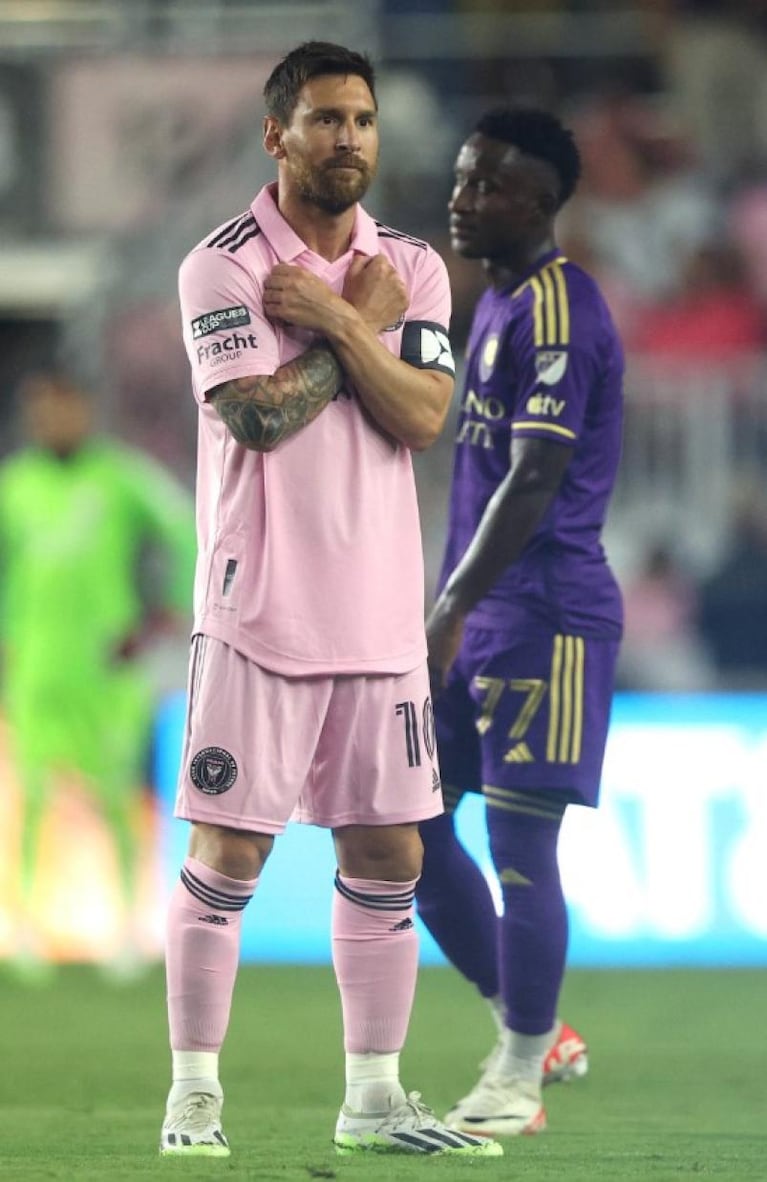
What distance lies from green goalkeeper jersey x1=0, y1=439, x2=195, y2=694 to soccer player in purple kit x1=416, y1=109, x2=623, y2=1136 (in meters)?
4.23

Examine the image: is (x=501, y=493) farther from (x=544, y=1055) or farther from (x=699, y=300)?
(x=699, y=300)

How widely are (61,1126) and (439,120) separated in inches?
329

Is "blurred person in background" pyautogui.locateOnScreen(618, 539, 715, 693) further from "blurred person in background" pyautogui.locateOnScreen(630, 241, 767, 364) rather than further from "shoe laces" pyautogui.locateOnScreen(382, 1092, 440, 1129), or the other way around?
"shoe laces" pyautogui.locateOnScreen(382, 1092, 440, 1129)

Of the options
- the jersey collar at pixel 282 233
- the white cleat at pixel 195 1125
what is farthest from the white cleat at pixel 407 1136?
the jersey collar at pixel 282 233

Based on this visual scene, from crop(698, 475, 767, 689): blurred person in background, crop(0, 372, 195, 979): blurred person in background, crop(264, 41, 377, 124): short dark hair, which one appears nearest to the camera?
crop(264, 41, 377, 124): short dark hair

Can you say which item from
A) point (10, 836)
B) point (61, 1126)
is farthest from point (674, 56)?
point (61, 1126)

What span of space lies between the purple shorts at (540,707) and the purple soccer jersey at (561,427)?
1.9 inches

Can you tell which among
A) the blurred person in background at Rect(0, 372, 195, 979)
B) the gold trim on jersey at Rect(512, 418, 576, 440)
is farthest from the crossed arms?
the blurred person in background at Rect(0, 372, 195, 979)

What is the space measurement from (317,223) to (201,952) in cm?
140

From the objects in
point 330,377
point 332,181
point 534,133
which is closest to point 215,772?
point 330,377

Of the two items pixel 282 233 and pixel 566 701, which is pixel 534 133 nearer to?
pixel 282 233

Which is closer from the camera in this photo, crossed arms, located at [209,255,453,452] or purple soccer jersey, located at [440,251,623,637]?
crossed arms, located at [209,255,453,452]

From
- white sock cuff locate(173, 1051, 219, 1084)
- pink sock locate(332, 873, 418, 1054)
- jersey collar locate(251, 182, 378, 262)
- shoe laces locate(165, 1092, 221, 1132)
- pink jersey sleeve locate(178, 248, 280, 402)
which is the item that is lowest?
shoe laces locate(165, 1092, 221, 1132)

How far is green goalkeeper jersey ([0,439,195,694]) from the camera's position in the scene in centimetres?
959
